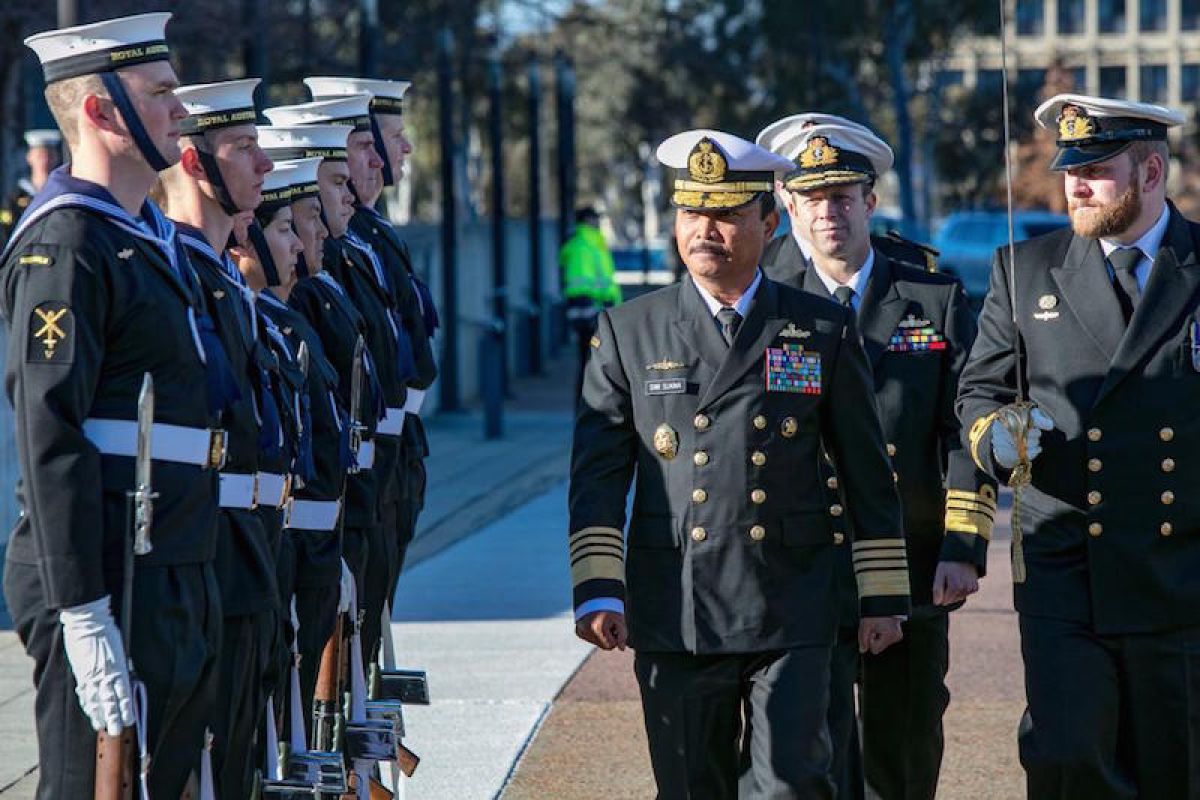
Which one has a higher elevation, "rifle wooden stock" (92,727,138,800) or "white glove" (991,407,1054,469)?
"white glove" (991,407,1054,469)

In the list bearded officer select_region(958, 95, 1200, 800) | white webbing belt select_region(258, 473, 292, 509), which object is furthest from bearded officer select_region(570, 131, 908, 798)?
white webbing belt select_region(258, 473, 292, 509)

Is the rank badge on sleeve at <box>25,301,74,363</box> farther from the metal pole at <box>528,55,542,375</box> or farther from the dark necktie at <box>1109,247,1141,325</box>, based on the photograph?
the metal pole at <box>528,55,542,375</box>

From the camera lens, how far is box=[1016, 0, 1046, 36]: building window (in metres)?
102

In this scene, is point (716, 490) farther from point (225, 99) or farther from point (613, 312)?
point (225, 99)

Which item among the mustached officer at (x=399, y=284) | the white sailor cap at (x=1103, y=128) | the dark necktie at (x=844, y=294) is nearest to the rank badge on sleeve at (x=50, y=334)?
the white sailor cap at (x=1103, y=128)

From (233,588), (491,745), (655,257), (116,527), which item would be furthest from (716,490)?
(655,257)

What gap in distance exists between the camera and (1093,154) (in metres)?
6.32

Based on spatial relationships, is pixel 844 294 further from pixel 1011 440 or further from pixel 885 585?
pixel 885 585

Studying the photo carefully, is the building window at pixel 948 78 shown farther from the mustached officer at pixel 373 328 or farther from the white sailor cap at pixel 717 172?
the white sailor cap at pixel 717 172

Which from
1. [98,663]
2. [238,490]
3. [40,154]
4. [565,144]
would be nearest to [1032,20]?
[565,144]

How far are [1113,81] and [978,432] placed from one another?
95.7 meters

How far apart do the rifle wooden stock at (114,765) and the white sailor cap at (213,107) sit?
1.65 meters

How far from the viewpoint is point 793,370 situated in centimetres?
601

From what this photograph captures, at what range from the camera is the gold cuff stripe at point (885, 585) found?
6094 millimetres
